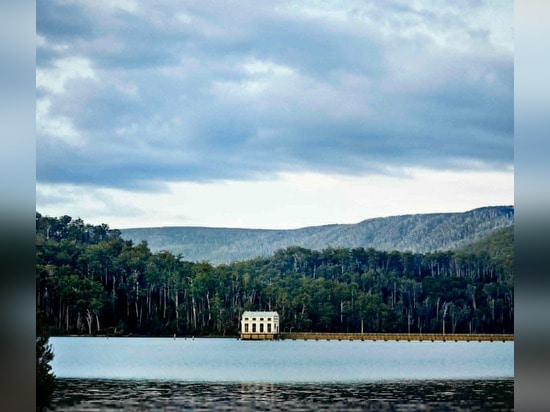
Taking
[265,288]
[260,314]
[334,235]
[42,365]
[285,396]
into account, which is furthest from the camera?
[334,235]

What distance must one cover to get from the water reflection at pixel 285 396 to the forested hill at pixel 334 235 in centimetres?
2476

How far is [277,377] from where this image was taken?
22500mm

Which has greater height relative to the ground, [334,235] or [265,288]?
[334,235]

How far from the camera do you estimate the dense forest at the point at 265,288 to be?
40.5m

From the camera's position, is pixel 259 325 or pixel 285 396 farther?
pixel 259 325

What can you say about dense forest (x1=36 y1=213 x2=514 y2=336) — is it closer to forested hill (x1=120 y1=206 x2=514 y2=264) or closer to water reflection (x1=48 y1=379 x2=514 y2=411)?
forested hill (x1=120 y1=206 x2=514 y2=264)

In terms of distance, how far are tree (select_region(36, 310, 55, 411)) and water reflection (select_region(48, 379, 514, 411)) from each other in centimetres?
54

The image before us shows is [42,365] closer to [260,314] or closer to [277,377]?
[277,377]

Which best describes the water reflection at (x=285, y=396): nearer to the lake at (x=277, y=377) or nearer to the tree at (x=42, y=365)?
the lake at (x=277, y=377)

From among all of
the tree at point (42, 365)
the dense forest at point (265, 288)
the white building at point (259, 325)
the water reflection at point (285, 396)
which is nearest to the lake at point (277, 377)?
the water reflection at point (285, 396)

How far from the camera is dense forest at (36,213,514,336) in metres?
40.5

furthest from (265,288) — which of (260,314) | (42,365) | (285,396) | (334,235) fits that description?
(42,365)

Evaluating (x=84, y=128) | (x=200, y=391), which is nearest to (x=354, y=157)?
(x=84, y=128)

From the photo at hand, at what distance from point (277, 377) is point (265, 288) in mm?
22100
